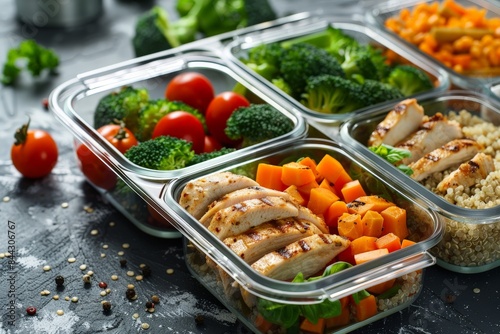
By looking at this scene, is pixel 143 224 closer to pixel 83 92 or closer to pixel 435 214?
pixel 83 92

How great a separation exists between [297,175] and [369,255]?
1.55 feet

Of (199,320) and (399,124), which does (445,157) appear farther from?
(199,320)

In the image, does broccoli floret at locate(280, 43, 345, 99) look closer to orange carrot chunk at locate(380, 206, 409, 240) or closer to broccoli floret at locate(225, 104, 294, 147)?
broccoli floret at locate(225, 104, 294, 147)

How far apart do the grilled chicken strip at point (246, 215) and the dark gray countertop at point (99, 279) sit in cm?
33

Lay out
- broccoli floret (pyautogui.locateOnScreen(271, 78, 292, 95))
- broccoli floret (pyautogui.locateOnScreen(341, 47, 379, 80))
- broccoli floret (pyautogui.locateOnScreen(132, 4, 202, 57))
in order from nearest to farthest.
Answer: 1. broccoli floret (pyautogui.locateOnScreen(271, 78, 292, 95))
2. broccoli floret (pyautogui.locateOnScreen(341, 47, 379, 80))
3. broccoli floret (pyautogui.locateOnScreen(132, 4, 202, 57))

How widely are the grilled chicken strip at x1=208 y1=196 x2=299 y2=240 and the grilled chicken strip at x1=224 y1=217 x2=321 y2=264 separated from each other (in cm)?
2

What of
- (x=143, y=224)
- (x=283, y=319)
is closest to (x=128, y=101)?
(x=143, y=224)

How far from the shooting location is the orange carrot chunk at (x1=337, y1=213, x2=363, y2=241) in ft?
9.46

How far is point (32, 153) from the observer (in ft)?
11.9

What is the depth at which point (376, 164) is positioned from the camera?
3230 millimetres

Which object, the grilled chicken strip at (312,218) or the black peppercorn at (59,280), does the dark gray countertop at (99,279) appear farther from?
the grilled chicken strip at (312,218)

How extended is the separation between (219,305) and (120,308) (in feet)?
1.15

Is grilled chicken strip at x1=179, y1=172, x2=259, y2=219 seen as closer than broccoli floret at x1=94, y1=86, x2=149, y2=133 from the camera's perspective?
Yes

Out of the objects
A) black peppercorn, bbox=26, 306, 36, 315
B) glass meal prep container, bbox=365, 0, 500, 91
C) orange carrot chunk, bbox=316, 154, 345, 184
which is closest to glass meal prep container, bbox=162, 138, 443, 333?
orange carrot chunk, bbox=316, 154, 345, 184
